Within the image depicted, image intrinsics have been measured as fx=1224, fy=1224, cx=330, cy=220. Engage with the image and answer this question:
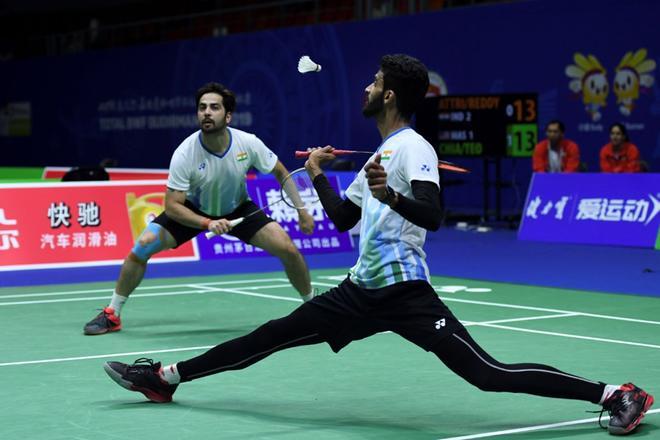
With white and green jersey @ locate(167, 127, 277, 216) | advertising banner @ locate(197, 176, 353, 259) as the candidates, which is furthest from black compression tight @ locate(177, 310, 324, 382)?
advertising banner @ locate(197, 176, 353, 259)

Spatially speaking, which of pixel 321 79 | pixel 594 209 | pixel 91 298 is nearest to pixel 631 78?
pixel 594 209

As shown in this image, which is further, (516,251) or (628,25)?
(628,25)

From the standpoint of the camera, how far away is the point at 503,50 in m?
22.2

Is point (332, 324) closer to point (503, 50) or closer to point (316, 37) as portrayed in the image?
point (503, 50)

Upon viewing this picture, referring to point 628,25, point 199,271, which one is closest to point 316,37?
point 628,25

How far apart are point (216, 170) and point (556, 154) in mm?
10138

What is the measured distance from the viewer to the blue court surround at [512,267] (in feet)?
40.6

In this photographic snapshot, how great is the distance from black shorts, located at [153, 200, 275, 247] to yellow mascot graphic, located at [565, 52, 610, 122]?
40.8 ft

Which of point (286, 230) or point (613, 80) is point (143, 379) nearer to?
point (286, 230)

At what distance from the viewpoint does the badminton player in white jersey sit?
8.66 metres

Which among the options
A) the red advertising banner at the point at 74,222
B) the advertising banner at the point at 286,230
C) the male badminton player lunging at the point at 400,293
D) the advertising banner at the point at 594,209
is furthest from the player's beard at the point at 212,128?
the advertising banner at the point at 594,209

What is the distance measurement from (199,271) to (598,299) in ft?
15.0

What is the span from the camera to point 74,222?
1348 centimetres

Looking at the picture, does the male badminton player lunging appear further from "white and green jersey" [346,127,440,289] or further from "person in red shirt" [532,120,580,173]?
"person in red shirt" [532,120,580,173]
